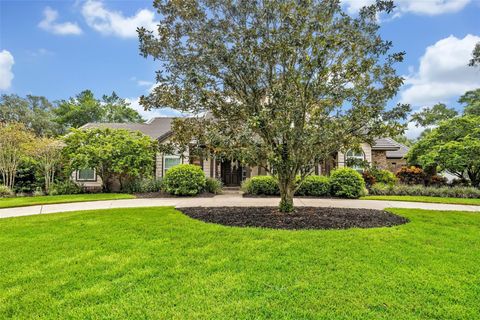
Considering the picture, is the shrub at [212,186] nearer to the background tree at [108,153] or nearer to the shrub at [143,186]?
the shrub at [143,186]

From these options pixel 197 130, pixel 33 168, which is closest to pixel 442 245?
pixel 197 130

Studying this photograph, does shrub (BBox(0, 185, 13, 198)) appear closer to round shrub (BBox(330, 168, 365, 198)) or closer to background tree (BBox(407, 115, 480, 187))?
round shrub (BBox(330, 168, 365, 198))

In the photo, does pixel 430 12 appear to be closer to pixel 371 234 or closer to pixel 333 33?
pixel 333 33

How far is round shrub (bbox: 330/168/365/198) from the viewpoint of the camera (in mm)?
12555

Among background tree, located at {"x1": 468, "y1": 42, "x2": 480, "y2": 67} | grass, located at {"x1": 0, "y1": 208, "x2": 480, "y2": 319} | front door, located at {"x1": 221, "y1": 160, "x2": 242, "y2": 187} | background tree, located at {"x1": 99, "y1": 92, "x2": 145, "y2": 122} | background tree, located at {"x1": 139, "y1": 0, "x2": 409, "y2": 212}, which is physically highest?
background tree, located at {"x1": 99, "y1": 92, "x2": 145, "y2": 122}

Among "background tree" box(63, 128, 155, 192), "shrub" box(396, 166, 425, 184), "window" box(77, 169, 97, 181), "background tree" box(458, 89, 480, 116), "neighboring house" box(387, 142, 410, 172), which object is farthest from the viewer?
"background tree" box(458, 89, 480, 116)

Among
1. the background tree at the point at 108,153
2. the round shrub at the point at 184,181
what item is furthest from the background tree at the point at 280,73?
the background tree at the point at 108,153

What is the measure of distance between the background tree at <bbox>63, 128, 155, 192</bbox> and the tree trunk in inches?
329

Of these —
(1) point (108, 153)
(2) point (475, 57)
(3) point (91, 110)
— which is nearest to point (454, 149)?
(2) point (475, 57)

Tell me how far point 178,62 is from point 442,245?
22.3 ft

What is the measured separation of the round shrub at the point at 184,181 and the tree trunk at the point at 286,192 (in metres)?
6.42

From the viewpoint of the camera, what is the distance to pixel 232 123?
7125 millimetres

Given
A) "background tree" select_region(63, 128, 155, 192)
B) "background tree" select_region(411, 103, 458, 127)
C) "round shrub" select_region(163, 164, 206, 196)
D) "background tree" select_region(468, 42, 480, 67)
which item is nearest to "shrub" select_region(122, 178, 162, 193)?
"background tree" select_region(63, 128, 155, 192)

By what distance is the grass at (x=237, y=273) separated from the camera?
9.12 feet
